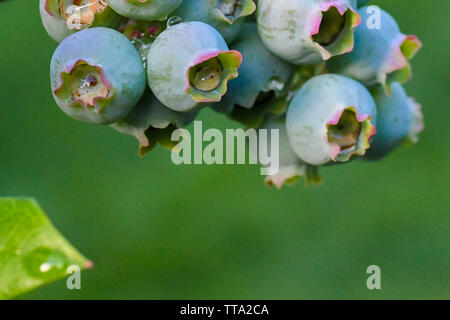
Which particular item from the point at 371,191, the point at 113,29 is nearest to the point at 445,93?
the point at 371,191

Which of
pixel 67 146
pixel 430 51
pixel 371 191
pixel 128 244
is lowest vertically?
pixel 128 244

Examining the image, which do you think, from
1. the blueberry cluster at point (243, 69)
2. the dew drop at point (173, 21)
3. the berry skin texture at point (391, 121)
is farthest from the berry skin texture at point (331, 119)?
the dew drop at point (173, 21)

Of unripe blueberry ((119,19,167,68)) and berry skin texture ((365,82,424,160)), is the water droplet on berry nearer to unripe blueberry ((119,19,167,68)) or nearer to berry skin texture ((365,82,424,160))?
unripe blueberry ((119,19,167,68))

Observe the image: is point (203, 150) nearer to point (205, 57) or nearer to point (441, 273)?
point (205, 57)

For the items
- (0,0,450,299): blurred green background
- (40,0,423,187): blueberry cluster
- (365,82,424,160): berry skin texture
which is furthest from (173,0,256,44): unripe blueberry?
(0,0,450,299): blurred green background

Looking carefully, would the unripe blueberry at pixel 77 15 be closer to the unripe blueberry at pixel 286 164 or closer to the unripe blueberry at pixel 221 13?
the unripe blueberry at pixel 221 13

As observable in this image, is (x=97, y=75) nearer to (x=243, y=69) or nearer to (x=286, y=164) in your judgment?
(x=243, y=69)

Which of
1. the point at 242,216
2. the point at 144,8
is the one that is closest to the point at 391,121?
the point at 144,8
